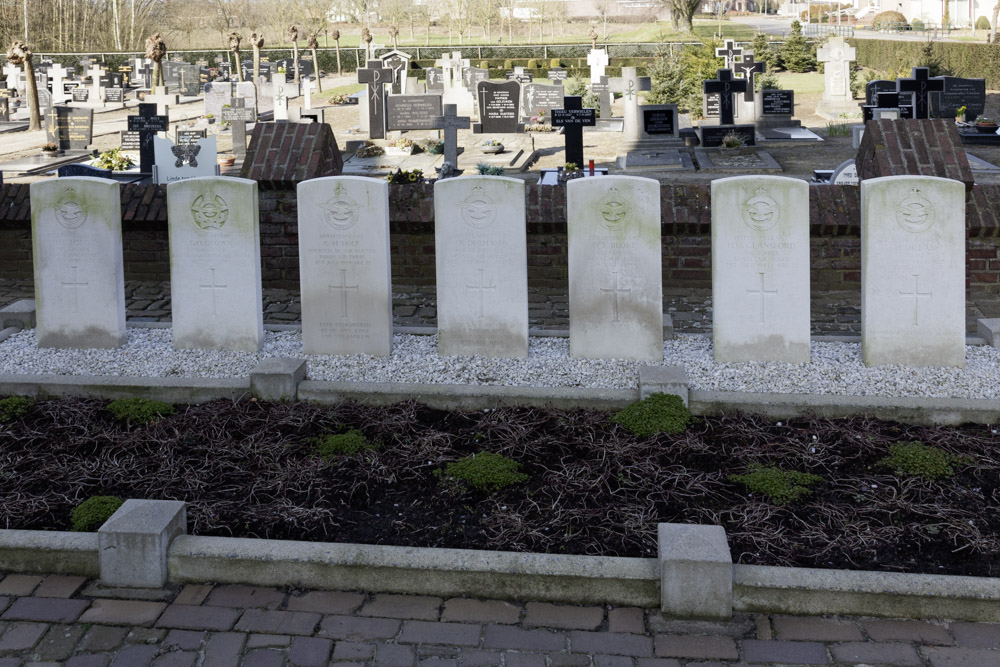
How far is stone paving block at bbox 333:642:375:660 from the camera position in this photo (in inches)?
148

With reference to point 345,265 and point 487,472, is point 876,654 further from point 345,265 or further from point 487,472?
point 345,265

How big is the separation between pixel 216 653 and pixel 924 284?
476cm

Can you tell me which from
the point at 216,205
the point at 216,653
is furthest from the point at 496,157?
the point at 216,653

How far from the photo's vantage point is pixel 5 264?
972 cm

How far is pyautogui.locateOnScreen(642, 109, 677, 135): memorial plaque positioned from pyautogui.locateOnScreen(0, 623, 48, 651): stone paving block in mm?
17031

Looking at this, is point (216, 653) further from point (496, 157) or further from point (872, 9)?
point (872, 9)

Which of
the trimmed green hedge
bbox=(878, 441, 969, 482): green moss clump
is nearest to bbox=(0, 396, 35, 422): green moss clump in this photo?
bbox=(878, 441, 969, 482): green moss clump

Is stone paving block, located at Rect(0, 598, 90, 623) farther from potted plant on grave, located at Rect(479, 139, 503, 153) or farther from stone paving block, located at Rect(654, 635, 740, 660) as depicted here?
potted plant on grave, located at Rect(479, 139, 503, 153)

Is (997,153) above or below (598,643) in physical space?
above

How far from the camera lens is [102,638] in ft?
12.8

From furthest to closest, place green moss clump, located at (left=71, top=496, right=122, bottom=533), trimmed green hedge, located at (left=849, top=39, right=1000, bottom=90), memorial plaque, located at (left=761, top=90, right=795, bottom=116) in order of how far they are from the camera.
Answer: trimmed green hedge, located at (left=849, top=39, right=1000, bottom=90)
memorial plaque, located at (left=761, top=90, right=795, bottom=116)
green moss clump, located at (left=71, top=496, right=122, bottom=533)

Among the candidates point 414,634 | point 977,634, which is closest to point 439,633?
point 414,634

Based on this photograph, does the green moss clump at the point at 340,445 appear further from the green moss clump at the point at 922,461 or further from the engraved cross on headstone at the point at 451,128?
the engraved cross on headstone at the point at 451,128

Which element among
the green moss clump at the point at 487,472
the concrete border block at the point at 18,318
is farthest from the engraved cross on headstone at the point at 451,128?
the green moss clump at the point at 487,472
